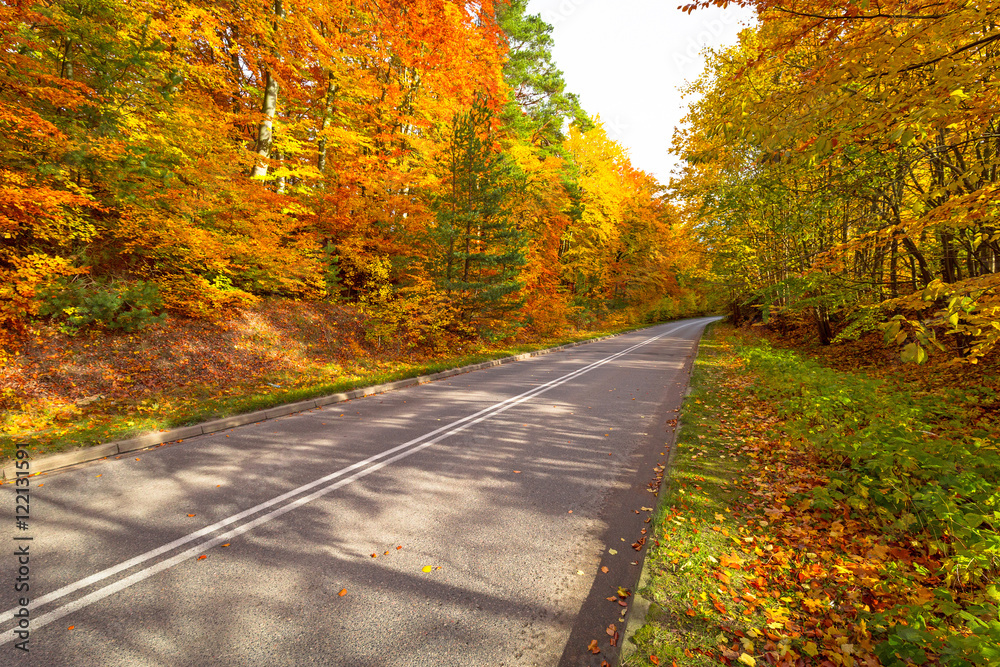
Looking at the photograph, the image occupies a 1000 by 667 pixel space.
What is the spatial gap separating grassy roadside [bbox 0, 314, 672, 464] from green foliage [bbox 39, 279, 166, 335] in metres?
1.05

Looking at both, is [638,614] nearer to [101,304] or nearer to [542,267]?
[101,304]

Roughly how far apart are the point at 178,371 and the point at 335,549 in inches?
326

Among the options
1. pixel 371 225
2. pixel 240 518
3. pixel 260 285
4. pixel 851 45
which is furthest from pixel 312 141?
pixel 851 45

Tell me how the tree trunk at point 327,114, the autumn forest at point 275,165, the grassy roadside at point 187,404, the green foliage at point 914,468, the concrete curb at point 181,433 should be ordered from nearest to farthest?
the green foliage at point 914,468 → the concrete curb at point 181,433 → the grassy roadside at point 187,404 → the autumn forest at point 275,165 → the tree trunk at point 327,114

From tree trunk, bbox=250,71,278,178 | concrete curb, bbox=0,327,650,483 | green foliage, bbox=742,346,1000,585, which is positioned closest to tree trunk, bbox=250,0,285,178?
tree trunk, bbox=250,71,278,178

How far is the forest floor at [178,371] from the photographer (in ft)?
22.4

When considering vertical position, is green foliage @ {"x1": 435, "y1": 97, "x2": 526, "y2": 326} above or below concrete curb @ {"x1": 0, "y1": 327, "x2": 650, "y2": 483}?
above

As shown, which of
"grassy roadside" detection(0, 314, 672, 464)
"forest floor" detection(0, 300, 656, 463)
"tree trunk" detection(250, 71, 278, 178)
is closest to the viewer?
"grassy roadside" detection(0, 314, 672, 464)

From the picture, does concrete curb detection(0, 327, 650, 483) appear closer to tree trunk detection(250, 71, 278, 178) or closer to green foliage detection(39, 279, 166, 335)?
green foliage detection(39, 279, 166, 335)

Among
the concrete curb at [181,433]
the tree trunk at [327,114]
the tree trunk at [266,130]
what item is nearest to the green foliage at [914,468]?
the concrete curb at [181,433]

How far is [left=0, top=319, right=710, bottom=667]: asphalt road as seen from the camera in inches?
107

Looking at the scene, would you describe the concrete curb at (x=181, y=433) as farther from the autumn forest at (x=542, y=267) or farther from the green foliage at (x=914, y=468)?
the green foliage at (x=914, y=468)

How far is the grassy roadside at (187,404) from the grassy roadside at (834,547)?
754 centimetres

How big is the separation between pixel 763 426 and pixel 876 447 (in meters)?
2.59
